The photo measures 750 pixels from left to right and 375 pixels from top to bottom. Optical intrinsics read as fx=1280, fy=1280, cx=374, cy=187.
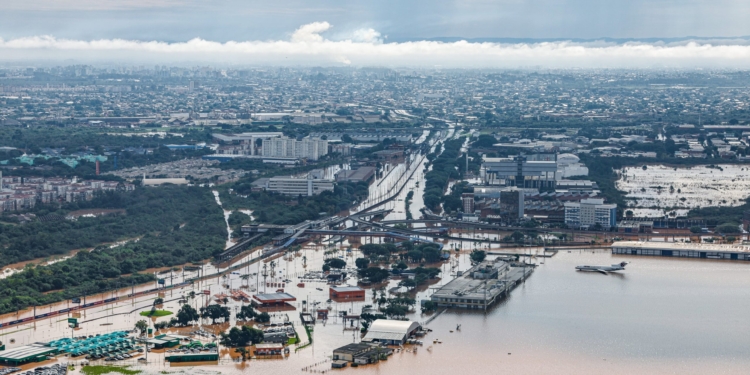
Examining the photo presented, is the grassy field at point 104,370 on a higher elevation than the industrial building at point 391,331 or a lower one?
lower

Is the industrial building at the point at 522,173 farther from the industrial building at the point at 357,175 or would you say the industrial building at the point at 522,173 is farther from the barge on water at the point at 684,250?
the barge on water at the point at 684,250

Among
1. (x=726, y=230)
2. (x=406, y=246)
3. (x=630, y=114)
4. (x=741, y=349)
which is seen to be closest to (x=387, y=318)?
(x=741, y=349)

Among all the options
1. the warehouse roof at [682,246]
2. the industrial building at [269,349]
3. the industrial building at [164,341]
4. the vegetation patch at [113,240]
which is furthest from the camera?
the warehouse roof at [682,246]

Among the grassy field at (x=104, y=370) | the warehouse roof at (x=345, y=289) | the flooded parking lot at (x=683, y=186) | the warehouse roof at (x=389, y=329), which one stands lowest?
the flooded parking lot at (x=683, y=186)

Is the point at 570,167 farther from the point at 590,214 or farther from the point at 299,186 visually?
the point at 590,214

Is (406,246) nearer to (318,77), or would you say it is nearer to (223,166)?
(223,166)

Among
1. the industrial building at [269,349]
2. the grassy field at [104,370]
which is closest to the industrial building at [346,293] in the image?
the industrial building at [269,349]
